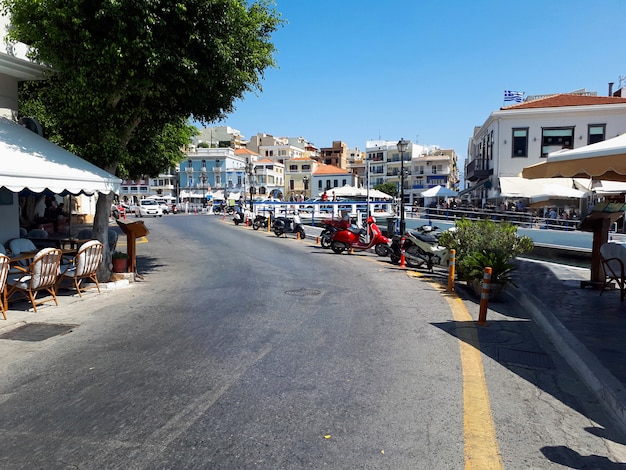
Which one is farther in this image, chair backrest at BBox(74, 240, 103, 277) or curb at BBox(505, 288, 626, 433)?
chair backrest at BBox(74, 240, 103, 277)

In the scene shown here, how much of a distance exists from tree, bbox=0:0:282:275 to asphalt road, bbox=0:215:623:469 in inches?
149

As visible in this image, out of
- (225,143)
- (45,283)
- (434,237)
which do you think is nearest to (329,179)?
(225,143)

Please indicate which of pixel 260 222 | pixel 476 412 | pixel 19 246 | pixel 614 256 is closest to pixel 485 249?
pixel 614 256

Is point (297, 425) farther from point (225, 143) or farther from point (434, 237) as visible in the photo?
point (225, 143)

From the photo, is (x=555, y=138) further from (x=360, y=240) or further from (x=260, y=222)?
(x=360, y=240)

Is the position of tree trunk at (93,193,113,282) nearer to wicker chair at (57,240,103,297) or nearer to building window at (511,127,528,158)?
wicker chair at (57,240,103,297)

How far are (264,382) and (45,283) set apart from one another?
510cm

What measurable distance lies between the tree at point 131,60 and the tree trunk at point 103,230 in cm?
2

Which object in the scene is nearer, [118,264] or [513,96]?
[118,264]

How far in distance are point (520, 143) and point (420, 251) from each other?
23.1 metres

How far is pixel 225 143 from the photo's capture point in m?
108

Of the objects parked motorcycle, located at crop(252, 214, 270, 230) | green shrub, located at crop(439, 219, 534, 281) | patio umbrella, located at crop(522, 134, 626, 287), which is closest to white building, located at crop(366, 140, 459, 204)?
parked motorcycle, located at crop(252, 214, 270, 230)

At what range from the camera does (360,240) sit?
16516mm

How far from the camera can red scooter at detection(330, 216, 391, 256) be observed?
15.7m
